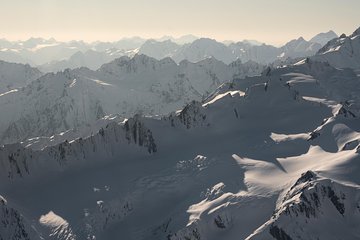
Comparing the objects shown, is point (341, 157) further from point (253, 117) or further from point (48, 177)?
point (48, 177)

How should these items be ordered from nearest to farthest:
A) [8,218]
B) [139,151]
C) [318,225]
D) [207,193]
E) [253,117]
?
[318,225]
[8,218]
[207,193]
[139,151]
[253,117]

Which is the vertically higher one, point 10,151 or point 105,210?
point 10,151

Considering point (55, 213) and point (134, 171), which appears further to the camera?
point (134, 171)

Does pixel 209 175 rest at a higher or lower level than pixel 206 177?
higher

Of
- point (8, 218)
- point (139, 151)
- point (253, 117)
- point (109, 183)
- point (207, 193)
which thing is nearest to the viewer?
point (8, 218)

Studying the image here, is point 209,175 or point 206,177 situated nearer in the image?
point 206,177

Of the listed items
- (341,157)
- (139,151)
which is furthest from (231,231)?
(139,151)
